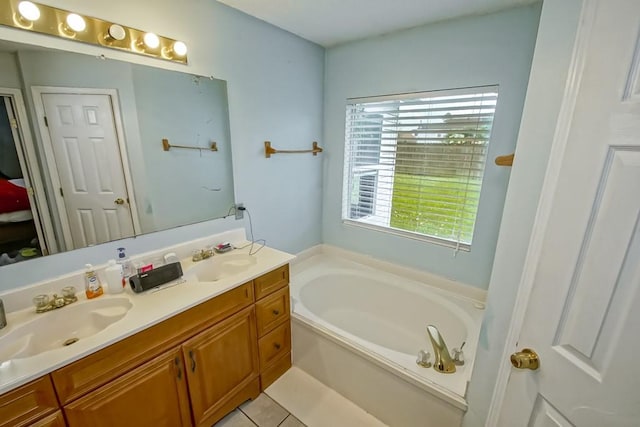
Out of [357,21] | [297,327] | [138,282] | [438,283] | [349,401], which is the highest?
[357,21]

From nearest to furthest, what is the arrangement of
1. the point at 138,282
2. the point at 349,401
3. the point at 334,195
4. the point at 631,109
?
the point at 631,109
the point at 138,282
the point at 349,401
the point at 334,195

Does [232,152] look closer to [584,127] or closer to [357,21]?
[357,21]

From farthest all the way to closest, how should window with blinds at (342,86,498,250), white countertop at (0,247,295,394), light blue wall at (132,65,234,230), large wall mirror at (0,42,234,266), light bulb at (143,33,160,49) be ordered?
window with blinds at (342,86,498,250) < light blue wall at (132,65,234,230) < light bulb at (143,33,160,49) < large wall mirror at (0,42,234,266) < white countertop at (0,247,295,394)

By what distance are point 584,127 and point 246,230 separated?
1.89 meters

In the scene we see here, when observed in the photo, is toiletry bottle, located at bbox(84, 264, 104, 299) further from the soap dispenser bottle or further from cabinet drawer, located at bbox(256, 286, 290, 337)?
cabinet drawer, located at bbox(256, 286, 290, 337)

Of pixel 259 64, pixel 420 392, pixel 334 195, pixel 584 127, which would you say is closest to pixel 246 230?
pixel 334 195

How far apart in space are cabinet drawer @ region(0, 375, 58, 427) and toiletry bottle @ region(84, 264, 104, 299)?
1.46ft

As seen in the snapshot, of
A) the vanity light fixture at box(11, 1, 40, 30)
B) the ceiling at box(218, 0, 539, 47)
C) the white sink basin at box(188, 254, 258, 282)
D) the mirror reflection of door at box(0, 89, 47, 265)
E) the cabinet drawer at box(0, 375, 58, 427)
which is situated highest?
the ceiling at box(218, 0, 539, 47)

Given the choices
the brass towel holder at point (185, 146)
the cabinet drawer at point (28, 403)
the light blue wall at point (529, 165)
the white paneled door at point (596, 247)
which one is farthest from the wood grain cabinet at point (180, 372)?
the white paneled door at point (596, 247)

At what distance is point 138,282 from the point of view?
130 centimetres

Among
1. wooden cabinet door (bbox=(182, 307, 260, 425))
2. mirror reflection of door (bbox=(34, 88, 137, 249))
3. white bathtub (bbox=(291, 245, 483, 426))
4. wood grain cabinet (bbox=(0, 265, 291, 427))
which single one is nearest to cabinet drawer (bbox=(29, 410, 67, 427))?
wood grain cabinet (bbox=(0, 265, 291, 427))

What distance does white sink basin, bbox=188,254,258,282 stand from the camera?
1668mm

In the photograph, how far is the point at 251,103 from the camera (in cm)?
193

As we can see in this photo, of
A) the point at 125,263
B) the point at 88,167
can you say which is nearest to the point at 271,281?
the point at 125,263
